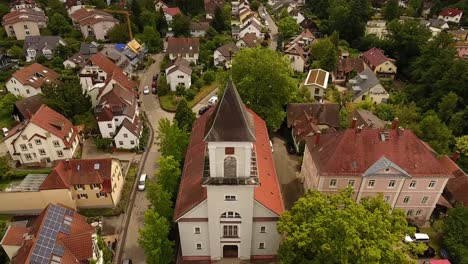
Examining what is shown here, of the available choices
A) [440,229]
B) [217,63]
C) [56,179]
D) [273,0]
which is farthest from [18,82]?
[273,0]

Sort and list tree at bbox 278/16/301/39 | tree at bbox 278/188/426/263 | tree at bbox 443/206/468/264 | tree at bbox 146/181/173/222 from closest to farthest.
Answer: tree at bbox 278/188/426/263 → tree at bbox 146/181/173/222 → tree at bbox 443/206/468/264 → tree at bbox 278/16/301/39

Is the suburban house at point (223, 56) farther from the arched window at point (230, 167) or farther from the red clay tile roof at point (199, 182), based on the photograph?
the arched window at point (230, 167)

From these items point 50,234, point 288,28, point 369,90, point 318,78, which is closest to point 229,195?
point 50,234

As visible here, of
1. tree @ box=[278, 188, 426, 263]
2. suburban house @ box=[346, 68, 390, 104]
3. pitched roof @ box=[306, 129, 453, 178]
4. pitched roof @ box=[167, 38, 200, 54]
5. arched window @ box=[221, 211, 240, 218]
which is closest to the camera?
tree @ box=[278, 188, 426, 263]

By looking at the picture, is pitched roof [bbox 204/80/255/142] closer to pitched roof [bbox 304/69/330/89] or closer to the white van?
the white van

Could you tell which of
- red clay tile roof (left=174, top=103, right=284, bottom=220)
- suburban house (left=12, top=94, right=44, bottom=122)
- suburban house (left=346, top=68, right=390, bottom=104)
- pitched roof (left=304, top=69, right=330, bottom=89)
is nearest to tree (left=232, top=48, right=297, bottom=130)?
red clay tile roof (left=174, top=103, right=284, bottom=220)

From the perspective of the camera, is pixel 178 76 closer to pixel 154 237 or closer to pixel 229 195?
pixel 154 237
